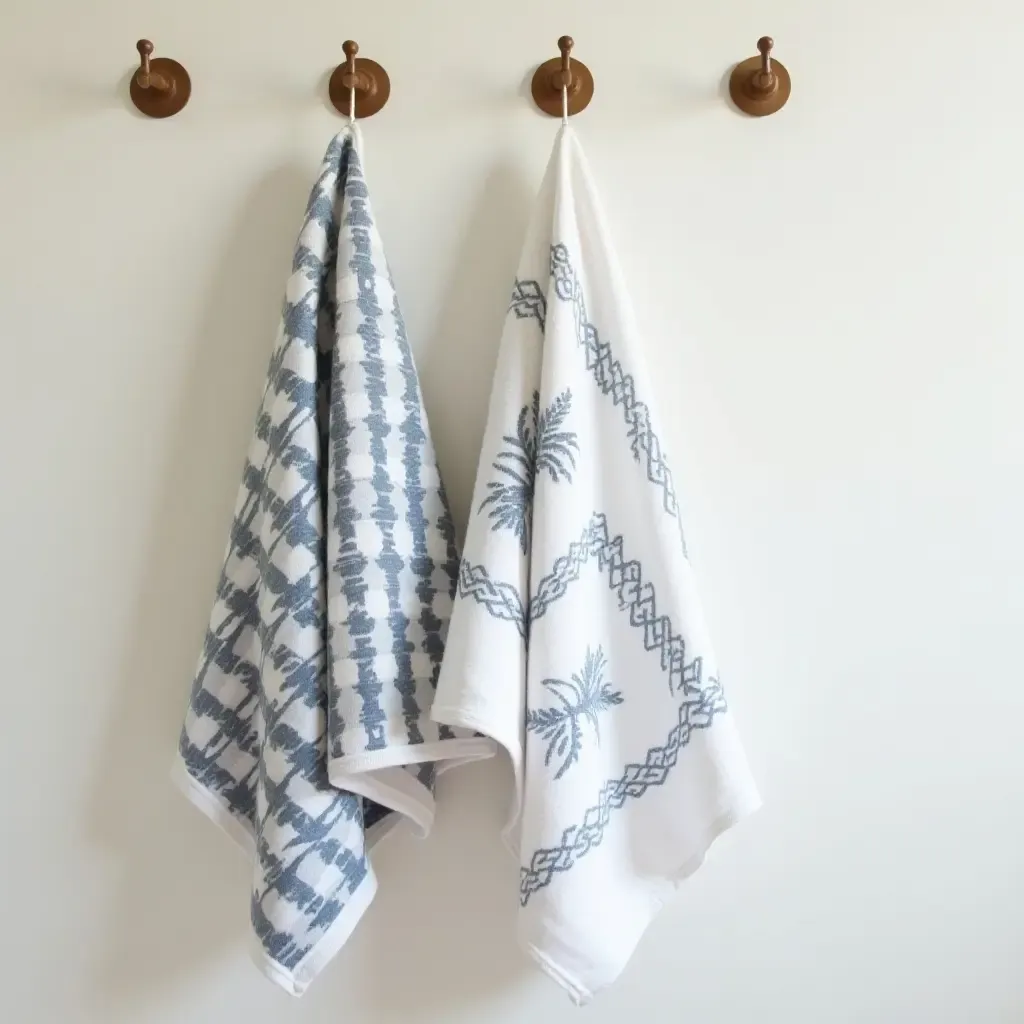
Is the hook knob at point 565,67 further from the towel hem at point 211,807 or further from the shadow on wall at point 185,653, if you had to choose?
the towel hem at point 211,807

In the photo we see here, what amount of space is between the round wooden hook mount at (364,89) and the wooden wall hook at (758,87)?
1.05ft

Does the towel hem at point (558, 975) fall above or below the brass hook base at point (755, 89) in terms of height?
below

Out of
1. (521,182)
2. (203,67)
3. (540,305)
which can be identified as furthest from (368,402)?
(203,67)

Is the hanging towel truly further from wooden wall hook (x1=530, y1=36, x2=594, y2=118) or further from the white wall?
wooden wall hook (x1=530, y1=36, x2=594, y2=118)

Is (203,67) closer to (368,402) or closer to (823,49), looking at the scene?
(368,402)

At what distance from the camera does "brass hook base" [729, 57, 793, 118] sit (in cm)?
76

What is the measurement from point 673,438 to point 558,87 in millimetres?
332

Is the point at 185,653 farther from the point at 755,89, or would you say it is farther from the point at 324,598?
the point at 755,89

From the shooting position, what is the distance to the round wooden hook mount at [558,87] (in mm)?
762

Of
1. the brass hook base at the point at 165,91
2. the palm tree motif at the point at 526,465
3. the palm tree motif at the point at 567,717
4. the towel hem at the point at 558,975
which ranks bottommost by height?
the towel hem at the point at 558,975

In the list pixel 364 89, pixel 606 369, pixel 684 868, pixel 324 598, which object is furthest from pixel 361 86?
pixel 684 868

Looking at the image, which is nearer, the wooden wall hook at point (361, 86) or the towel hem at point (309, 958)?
the towel hem at point (309, 958)

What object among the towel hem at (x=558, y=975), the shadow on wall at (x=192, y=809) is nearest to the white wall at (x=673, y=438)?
the shadow on wall at (x=192, y=809)

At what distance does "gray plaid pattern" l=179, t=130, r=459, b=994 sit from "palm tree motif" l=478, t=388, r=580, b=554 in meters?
0.07
